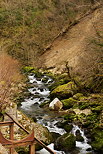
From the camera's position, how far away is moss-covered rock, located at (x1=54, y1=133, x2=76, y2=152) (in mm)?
9883

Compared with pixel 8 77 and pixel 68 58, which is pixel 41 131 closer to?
pixel 8 77

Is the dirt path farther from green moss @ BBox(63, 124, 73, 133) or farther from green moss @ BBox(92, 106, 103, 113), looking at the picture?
green moss @ BBox(63, 124, 73, 133)

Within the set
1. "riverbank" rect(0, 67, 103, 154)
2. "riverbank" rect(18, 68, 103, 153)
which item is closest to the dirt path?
"riverbank" rect(0, 67, 103, 154)

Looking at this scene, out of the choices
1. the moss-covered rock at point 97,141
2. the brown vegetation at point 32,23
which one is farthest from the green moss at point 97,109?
the brown vegetation at point 32,23

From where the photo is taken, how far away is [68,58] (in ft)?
103

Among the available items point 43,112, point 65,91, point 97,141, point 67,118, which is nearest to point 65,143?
point 97,141

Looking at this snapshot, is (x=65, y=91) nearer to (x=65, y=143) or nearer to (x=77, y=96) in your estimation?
(x=77, y=96)

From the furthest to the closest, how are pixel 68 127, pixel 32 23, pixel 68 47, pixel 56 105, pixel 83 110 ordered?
pixel 32 23 → pixel 68 47 → pixel 56 105 → pixel 83 110 → pixel 68 127

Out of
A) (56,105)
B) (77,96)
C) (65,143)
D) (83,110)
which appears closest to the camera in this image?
(65,143)

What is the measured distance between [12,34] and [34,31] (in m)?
3.71

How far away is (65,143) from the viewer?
392 inches

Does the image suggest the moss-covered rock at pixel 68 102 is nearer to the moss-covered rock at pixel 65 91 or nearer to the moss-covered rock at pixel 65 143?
the moss-covered rock at pixel 65 91

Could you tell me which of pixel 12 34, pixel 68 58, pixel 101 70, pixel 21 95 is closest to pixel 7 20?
pixel 12 34

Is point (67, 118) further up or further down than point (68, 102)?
Answer: further up
